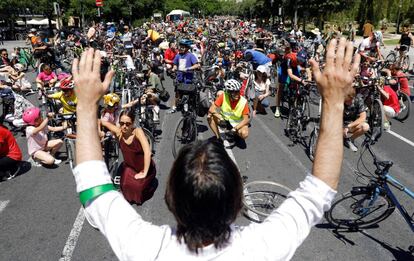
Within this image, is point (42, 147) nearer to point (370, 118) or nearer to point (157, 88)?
point (157, 88)

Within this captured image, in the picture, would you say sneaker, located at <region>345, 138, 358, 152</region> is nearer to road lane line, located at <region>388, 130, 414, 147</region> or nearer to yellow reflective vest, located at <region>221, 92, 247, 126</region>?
road lane line, located at <region>388, 130, 414, 147</region>

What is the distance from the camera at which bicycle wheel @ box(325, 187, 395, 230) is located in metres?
4.04

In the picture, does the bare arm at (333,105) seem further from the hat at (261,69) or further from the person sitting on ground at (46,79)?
the person sitting on ground at (46,79)

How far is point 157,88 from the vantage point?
843cm

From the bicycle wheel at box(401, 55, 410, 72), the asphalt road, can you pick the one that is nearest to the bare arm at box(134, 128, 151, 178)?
the asphalt road

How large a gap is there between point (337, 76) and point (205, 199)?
0.67 m

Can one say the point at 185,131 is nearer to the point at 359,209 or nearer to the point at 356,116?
the point at 356,116

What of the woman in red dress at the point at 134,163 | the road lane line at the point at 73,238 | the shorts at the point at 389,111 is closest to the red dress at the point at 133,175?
the woman in red dress at the point at 134,163

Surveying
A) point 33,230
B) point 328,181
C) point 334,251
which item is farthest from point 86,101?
point 33,230

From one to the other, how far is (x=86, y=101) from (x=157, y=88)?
7390 mm

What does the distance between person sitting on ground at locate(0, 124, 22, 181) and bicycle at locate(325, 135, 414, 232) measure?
215 inches

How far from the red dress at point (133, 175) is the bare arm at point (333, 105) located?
387cm

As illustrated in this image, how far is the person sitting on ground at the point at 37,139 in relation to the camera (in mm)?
6016

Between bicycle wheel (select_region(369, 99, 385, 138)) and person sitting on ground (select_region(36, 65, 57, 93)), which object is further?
person sitting on ground (select_region(36, 65, 57, 93))
